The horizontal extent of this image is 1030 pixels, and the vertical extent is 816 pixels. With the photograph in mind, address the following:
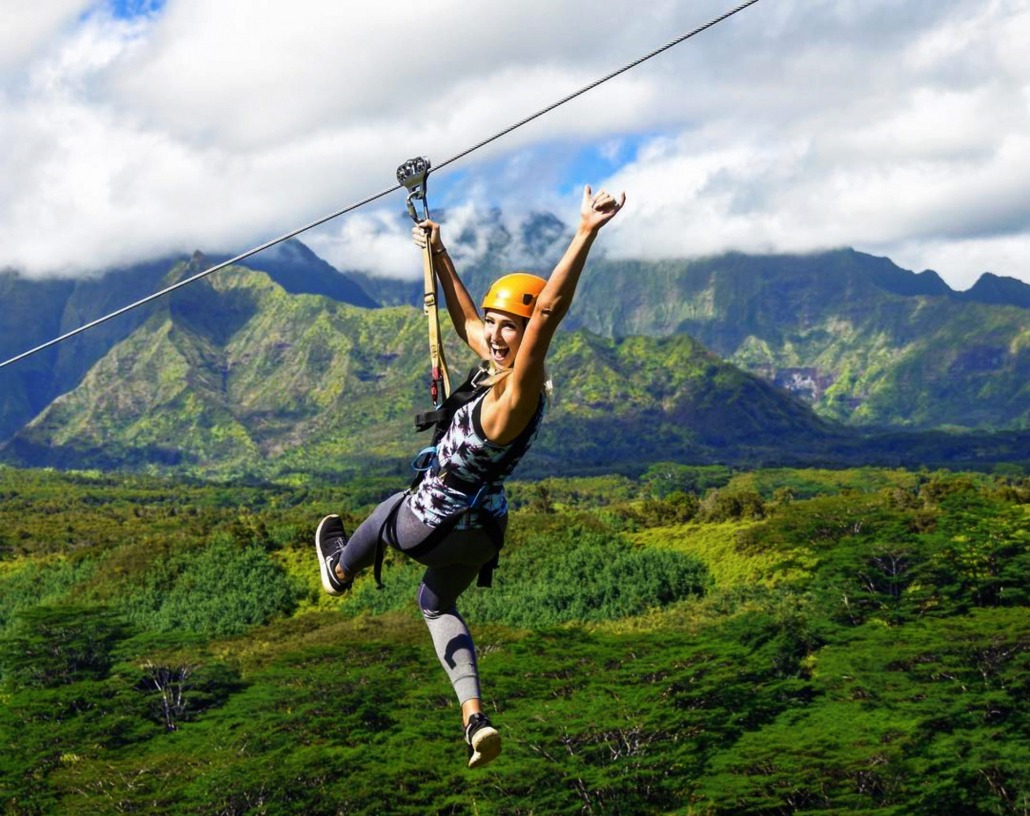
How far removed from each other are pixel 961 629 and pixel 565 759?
1670 cm

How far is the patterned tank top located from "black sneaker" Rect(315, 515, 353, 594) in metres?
0.90

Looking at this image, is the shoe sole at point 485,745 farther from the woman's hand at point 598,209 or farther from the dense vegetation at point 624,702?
the dense vegetation at point 624,702

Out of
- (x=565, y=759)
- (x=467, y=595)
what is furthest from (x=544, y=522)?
(x=565, y=759)

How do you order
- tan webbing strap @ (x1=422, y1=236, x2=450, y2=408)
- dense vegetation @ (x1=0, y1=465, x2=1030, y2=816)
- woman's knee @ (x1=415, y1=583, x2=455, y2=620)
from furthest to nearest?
dense vegetation @ (x1=0, y1=465, x2=1030, y2=816) → woman's knee @ (x1=415, y1=583, x2=455, y2=620) → tan webbing strap @ (x1=422, y1=236, x2=450, y2=408)

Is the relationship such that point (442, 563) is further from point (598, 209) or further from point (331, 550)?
point (598, 209)

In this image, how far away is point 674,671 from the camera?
46281mm

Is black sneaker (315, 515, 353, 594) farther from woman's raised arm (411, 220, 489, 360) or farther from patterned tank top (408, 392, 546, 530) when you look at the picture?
woman's raised arm (411, 220, 489, 360)

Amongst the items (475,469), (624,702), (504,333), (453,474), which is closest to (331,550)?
(453,474)

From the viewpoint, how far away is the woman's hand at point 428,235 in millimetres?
7523

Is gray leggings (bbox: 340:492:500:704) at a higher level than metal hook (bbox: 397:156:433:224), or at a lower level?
lower

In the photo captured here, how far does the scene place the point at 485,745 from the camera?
21.4 feet

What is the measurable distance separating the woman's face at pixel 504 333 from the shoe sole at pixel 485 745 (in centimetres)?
192

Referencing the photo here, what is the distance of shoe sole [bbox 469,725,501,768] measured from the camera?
6512 millimetres

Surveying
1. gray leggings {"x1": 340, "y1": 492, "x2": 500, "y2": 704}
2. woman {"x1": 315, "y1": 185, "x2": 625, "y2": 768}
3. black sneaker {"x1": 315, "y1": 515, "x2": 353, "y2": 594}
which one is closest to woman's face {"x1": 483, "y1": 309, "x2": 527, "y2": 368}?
woman {"x1": 315, "y1": 185, "x2": 625, "y2": 768}
